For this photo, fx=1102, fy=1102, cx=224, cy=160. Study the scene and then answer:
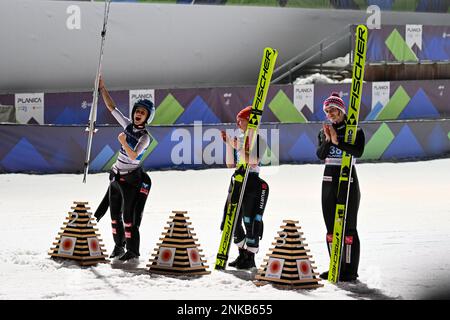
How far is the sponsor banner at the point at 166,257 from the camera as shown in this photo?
11.0 meters

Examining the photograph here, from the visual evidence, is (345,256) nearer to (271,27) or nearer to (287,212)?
(287,212)

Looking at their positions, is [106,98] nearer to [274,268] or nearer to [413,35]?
[274,268]

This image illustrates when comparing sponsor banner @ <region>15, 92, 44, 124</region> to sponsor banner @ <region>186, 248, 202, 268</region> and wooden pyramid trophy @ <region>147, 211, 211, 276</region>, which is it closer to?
wooden pyramid trophy @ <region>147, 211, 211, 276</region>

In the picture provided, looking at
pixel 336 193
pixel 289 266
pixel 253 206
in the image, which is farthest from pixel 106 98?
pixel 289 266

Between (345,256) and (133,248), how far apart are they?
7.54 feet

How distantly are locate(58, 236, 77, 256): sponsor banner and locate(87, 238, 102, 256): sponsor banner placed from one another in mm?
167

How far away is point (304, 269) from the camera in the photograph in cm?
1044

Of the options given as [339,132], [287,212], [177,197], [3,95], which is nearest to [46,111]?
[3,95]

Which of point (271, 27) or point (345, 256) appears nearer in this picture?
point (345, 256)

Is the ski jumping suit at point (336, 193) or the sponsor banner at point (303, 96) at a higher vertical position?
the sponsor banner at point (303, 96)

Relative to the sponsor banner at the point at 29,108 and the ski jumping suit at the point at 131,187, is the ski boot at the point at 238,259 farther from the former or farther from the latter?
the sponsor banner at the point at 29,108

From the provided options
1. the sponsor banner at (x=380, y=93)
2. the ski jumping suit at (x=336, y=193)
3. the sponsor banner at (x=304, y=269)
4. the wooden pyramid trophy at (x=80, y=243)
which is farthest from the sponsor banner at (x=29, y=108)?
the sponsor banner at (x=304, y=269)

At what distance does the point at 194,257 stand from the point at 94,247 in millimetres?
1176

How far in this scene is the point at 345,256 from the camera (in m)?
10.8
